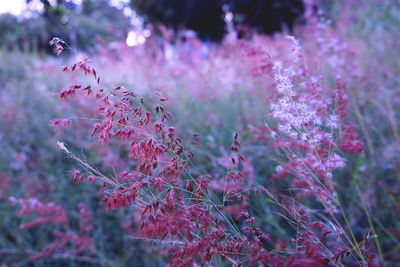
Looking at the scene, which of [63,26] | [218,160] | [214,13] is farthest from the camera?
[214,13]

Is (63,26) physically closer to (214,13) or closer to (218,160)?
(218,160)

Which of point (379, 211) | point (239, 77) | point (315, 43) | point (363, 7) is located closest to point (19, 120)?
point (239, 77)

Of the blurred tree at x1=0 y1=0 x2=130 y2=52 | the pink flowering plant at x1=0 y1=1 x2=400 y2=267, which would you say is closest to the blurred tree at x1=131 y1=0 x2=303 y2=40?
the blurred tree at x1=0 y1=0 x2=130 y2=52

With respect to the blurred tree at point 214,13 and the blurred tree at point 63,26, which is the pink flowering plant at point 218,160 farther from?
the blurred tree at point 214,13

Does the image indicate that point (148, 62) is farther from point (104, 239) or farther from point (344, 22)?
point (344, 22)

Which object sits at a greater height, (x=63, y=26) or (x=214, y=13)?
(x=63, y=26)

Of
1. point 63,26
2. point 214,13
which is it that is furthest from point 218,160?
point 214,13

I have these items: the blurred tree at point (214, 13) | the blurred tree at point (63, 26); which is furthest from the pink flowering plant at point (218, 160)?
the blurred tree at point (214, 13)

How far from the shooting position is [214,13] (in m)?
12.6

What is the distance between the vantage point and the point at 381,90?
10.4ft

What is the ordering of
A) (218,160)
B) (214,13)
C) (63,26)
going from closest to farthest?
1. (218,160)
2. (63,26)
3. (214,13)

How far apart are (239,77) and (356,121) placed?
1.11 meters

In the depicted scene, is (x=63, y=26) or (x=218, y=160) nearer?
(x=218, y=160)

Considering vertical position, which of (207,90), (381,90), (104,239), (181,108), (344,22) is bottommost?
(104,239)
